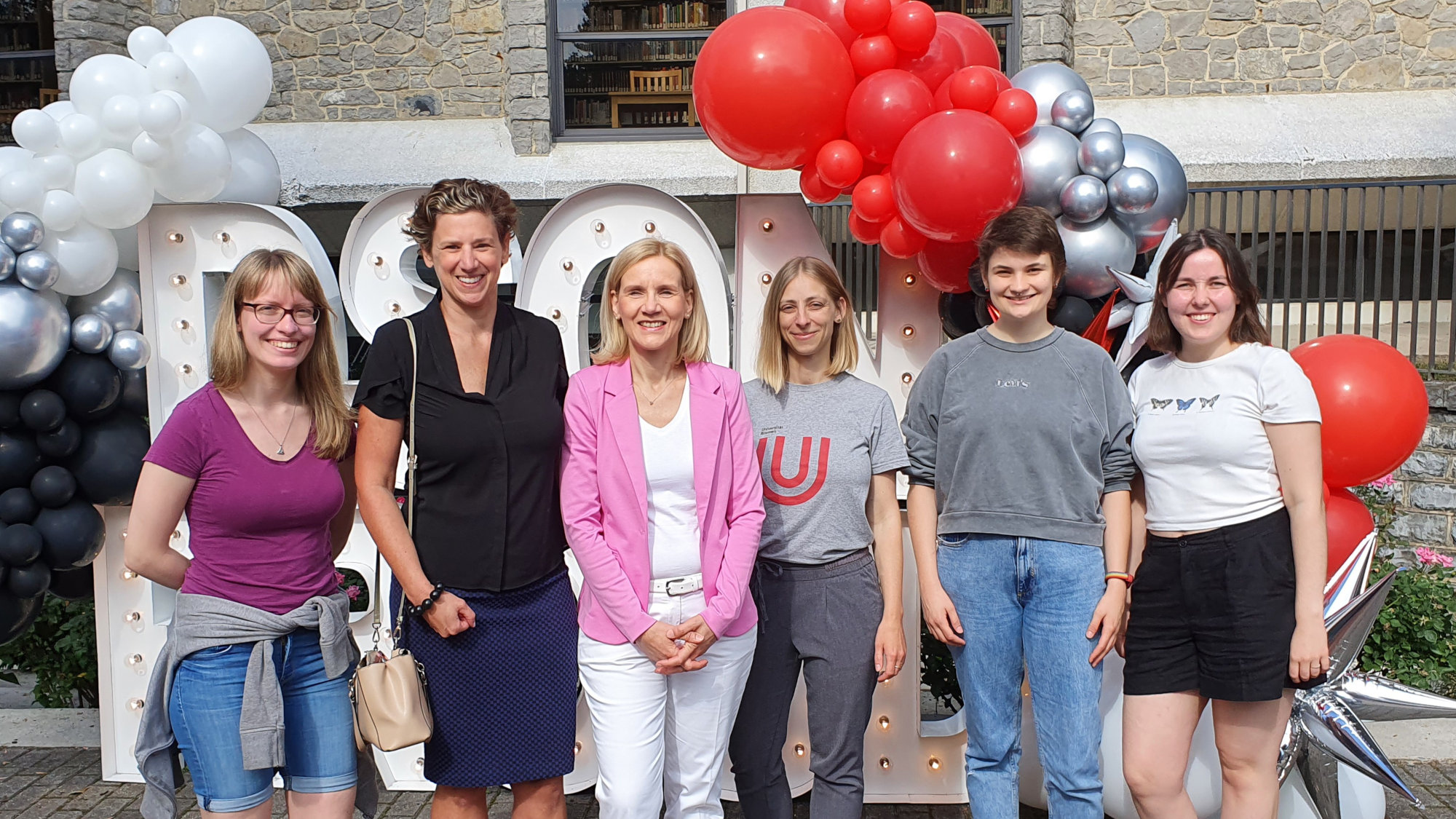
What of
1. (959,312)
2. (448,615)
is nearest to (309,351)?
(448,615)

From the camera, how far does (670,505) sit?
2453 millimetres

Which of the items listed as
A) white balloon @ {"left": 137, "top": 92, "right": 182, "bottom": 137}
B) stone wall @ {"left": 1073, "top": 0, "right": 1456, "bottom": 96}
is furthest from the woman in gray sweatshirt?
stone wall @ {"left": 1073, "top": 0, "right": 1456, "bottom": 96}

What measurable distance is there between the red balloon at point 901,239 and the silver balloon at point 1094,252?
41 centimetres

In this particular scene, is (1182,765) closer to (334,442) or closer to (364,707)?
(364,707)

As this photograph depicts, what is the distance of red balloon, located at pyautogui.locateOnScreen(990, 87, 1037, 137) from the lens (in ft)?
9.73

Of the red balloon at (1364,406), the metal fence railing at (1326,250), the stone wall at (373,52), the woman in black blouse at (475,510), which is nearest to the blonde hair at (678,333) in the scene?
the woman in black blouse at (475,510)

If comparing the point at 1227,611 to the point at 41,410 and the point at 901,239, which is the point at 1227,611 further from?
the point at 41,410

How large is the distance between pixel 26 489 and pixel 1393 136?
36.1ft

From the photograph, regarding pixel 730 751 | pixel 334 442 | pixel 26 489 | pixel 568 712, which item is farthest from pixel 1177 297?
pixel 26 489

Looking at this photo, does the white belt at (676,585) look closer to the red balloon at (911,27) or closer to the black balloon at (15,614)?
the red balloon at (911,27)

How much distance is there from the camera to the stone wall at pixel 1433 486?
6328 mm

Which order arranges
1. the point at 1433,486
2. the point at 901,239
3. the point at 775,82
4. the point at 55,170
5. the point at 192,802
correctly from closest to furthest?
the point at 775,82 < the point at 901,239 < the point at 55,170 < the point at 192,802 < the point at 1433,486

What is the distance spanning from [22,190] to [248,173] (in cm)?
76

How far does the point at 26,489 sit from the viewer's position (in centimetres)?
335
